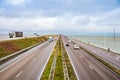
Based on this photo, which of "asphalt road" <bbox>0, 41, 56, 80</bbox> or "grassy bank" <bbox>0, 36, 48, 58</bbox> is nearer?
"asphalt road" <bbox>0, 41, 56, 80</bbox>

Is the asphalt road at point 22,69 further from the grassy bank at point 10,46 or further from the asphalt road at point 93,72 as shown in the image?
the grassy bank at point 10,46

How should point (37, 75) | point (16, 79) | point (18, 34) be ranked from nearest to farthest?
1. point (16, 79)
2. point (37, 75)
3. point (18, 34)

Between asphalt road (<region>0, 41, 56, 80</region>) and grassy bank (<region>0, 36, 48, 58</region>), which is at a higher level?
grassy bank (<region>0, 36, 48, 58</region>)

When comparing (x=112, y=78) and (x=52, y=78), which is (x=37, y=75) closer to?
(x=52, y=78)

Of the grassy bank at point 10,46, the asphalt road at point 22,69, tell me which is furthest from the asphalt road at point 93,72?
the grassy bank at point 10,46

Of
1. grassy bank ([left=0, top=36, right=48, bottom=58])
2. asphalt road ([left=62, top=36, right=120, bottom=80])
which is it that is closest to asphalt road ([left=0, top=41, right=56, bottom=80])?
asphalt road ([left=62, top=36, right=120, bottom=80])

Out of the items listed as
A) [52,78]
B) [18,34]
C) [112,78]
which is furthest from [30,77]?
[18,34]

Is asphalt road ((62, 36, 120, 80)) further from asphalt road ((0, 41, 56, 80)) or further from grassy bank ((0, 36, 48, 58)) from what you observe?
grassy bank ((0, 36, 48, 58))

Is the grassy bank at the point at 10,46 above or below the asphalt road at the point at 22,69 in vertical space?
above

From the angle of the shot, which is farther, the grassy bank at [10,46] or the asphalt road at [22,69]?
the grassy bank at [10,46]

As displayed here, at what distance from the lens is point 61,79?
23.7 metres

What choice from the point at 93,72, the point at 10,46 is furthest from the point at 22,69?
the point at 10,46

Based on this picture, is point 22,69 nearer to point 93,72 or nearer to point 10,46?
point 93,72

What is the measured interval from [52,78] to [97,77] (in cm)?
608
